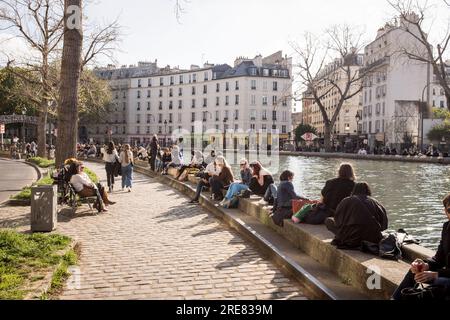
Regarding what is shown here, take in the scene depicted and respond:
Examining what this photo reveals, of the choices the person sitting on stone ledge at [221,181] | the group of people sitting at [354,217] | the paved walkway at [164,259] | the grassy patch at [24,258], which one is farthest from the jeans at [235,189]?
the grassy patch at [24,258]

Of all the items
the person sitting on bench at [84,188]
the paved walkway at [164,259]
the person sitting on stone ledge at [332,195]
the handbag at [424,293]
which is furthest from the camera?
the person sitting on bench at [84,188]

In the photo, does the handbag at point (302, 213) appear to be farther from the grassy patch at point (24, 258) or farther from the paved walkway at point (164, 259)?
the grassy patch at point (24, 258)

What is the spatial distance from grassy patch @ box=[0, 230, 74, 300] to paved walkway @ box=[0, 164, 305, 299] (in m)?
0.42

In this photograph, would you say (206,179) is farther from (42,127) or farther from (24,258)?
(42,127)

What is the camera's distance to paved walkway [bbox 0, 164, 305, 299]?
598 cm

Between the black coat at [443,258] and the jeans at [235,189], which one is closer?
the black coat at [443,258]

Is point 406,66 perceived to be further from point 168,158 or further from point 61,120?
point 61,120

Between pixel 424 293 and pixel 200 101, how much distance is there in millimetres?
92814

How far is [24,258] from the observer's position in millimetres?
6738

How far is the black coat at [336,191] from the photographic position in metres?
8.49

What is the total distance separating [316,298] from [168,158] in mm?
19194

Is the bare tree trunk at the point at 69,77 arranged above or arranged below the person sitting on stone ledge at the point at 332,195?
above

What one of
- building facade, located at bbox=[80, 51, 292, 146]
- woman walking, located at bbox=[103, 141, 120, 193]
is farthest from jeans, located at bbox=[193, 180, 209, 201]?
building facade, located at bbox=[80, 51, 292, 146]

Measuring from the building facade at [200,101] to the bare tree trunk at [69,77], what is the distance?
67105 millimetres
